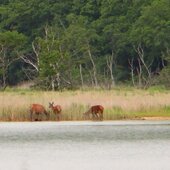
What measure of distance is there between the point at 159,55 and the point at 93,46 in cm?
692

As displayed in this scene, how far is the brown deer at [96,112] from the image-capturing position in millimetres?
30297

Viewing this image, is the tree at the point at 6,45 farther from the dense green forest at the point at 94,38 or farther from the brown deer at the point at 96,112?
the brown deer at the point at 96,112

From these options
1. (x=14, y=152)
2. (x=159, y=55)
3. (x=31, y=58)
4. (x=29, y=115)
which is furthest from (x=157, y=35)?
(x=14, y=152)

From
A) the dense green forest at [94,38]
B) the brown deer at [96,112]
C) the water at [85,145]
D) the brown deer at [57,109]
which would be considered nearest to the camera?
the water at [85,145]

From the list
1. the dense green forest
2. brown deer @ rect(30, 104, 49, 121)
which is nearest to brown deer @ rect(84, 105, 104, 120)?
brown deer @ rect(30, 104, 49, 121)

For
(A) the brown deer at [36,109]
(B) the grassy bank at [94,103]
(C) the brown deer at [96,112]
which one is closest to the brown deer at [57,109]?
(B) the grassy bank at [94,103]

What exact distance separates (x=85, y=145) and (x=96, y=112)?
27.2ft

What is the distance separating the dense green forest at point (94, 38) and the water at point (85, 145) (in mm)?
23298

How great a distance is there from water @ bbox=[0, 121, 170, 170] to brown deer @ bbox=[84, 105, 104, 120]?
0.77 meters

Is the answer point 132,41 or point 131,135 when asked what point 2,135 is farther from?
point 132,41

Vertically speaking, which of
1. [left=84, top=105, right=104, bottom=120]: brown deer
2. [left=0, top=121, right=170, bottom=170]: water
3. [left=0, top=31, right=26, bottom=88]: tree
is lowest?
[left=0, top=121, right=170, bottom=170]: water

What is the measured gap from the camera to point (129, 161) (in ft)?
60.1

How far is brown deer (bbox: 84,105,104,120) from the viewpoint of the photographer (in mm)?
30297

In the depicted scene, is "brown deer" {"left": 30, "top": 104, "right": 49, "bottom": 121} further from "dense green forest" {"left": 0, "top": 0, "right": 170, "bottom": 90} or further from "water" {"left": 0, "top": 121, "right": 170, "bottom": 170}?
"dense green forest" {"left": 0, "top": 0, "right": 170, "bottom": 90}
